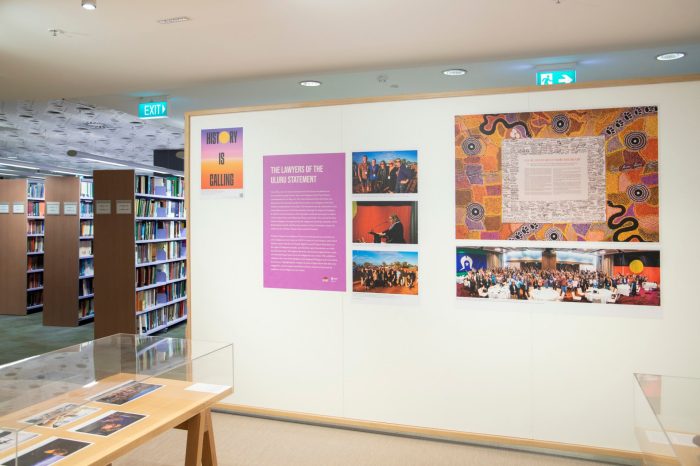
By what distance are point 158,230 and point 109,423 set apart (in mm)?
6162

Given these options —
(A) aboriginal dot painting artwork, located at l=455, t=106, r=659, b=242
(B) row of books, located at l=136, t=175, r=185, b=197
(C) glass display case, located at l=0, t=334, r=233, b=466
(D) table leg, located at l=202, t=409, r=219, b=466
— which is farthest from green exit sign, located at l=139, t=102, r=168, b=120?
(D) table leg, located at l=202, t=409, r=219, b=466

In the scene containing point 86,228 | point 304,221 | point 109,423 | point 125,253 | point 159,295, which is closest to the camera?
point 109,423

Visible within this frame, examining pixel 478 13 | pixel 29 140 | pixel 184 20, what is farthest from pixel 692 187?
pixel 29 140

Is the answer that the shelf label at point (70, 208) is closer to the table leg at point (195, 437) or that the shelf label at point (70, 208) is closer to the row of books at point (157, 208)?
the row of books at point (157, 208)

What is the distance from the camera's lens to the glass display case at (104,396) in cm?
182


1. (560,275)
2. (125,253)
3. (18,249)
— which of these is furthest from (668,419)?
(18,249)

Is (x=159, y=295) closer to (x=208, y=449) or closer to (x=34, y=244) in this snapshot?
(x=34, y=244)

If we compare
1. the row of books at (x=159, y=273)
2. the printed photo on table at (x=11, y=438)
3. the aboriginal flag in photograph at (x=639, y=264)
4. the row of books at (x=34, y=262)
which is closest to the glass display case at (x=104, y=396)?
the printed photo on table at (x=11, y=438)

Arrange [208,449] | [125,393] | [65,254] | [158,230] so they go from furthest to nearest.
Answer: [65,254] → [158,230] → [208,449] → [125,393]

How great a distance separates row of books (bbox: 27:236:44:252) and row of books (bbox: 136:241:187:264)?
344 cm

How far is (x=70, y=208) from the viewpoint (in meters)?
8.73

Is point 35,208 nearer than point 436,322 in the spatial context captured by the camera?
No

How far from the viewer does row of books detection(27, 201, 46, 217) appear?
399 inches

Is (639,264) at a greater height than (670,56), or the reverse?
(670,56)
